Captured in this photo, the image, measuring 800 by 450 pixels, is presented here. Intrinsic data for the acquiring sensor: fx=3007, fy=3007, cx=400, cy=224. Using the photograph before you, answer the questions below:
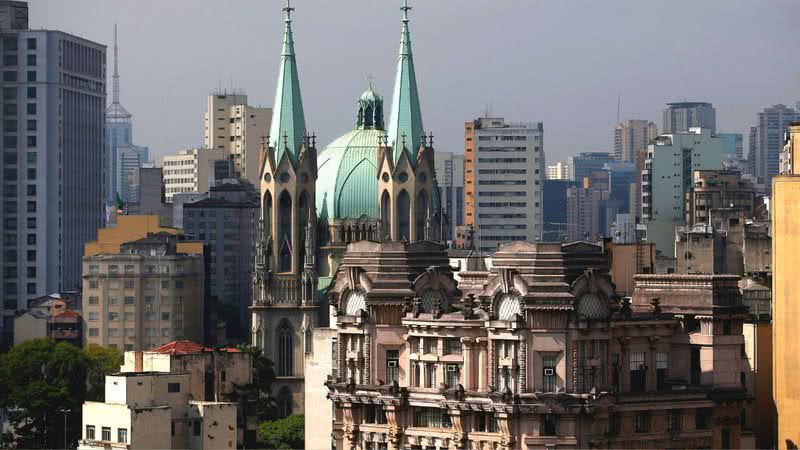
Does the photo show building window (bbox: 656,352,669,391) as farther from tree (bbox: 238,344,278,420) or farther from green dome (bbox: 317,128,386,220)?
green dome (bbox: 317,128,386,220)

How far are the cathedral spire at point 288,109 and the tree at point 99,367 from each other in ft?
73.8

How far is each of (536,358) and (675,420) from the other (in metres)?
5.43

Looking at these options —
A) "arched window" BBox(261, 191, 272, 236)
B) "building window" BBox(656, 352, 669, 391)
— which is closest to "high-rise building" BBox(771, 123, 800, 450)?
"building window" BBox(656, 352, 669, 391)

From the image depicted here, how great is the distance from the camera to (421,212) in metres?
191

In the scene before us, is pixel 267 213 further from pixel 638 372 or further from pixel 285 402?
pixel 638 372

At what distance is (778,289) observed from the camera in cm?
9525

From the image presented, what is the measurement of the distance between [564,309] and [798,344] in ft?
24.9

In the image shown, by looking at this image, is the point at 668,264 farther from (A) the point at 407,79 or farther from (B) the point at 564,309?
(B) the point at 564,309

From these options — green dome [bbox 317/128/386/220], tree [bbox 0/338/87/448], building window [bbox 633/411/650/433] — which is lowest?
tree [bbox 0/338/87/448]

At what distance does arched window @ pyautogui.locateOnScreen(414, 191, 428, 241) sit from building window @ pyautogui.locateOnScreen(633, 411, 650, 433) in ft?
313

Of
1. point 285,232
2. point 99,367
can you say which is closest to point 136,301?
point 285,232

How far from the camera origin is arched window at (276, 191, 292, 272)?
620ft

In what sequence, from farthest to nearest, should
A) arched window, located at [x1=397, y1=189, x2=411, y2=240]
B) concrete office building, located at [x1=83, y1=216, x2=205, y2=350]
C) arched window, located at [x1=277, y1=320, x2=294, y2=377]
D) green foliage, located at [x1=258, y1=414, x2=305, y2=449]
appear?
1. concrete office building, located at [x1=83, y1=216, x2=205, y2=350]
2. arched window, located at [x1=397, y1=189, x2=411, y2=240]
3. arched window, located at [x1=277, y1=320, x2=294, y2=377]
4. green foliage, located at [x1=258, y1=414, x2=305, y2=449]

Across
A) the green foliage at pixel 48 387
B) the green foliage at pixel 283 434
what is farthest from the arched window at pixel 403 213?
the green foliage at pixel 283 434
